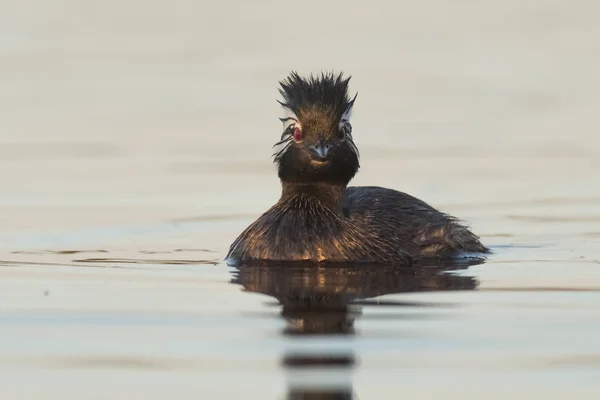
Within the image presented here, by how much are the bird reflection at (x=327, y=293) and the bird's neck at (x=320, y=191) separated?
1.12 m

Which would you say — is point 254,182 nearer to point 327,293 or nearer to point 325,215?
point 325,215

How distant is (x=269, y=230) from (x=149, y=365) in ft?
20.5

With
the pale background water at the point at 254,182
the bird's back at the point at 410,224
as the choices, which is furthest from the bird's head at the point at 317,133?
the pale background water at the point at 254,182

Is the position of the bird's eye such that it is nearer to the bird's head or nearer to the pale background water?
the bird's head

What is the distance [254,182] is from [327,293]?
27.2 ft

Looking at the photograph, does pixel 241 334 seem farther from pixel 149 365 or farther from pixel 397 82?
pixel 397 82

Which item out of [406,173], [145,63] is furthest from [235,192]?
[145,63]

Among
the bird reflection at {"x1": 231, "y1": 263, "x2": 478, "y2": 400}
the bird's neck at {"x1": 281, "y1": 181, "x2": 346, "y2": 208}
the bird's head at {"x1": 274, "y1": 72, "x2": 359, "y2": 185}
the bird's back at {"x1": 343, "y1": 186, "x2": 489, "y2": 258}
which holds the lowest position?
the bird reflection at {"x1": 231, "y1": 263, "x2": 478, "y2": 400}

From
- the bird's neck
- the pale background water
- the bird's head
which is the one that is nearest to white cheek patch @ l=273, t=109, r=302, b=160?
the bird's head

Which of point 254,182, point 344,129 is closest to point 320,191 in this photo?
point 344,129

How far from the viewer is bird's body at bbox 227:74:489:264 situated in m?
17.6

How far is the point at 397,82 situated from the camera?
30688mm

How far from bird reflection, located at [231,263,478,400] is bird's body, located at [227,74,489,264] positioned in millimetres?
327

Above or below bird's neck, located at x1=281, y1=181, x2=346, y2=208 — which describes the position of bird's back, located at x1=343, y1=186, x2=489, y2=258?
below
